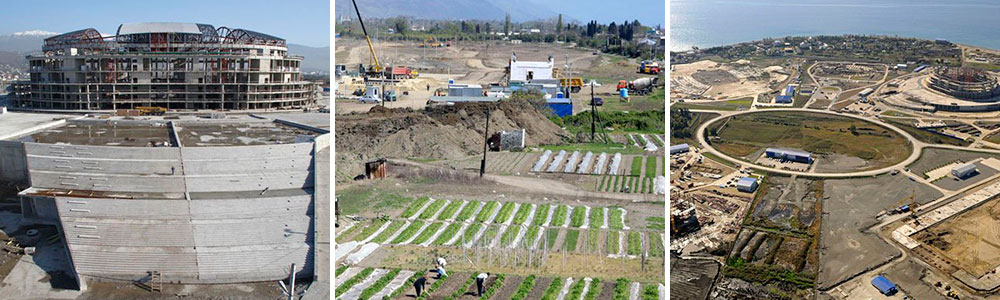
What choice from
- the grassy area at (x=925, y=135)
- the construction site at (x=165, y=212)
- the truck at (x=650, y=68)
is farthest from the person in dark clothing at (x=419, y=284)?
the truck at (x=650, y=68)

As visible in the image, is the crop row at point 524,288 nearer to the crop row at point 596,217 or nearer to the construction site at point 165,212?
the crop row at point 596,217

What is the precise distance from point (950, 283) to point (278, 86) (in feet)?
35.7

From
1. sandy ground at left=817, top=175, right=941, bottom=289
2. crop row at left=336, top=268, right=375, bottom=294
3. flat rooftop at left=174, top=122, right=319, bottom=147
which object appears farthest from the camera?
flat rooftop at left=174, top=122, right=319, bottom=147

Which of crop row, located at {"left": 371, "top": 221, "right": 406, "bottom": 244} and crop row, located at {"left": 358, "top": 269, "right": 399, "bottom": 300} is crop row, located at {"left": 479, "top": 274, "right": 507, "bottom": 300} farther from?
crop row, located at {"left": 371, "top": 221, "right": 406, "bottom": 244}

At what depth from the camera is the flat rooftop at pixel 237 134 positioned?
9211mm

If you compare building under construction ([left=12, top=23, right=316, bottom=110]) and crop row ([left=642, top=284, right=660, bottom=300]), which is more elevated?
building under construction ([left=12, top=23, right=316, bottom=110])

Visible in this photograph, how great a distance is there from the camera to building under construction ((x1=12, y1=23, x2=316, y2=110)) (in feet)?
39.6

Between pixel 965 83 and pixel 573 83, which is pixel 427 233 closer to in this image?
pixel 965 83

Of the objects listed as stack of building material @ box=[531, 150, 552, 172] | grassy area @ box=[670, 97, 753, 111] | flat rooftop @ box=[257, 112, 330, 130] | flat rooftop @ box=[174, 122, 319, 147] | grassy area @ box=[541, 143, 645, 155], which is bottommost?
stack of building material @ box=[531, 150, 552, 172]

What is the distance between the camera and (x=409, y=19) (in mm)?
26031

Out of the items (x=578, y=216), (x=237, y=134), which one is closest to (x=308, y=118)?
(x=237, y=134)

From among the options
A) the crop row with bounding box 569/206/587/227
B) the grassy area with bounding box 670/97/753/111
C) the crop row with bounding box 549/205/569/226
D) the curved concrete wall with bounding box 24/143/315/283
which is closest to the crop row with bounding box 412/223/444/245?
the crop row with bounding box 549/205/569/226

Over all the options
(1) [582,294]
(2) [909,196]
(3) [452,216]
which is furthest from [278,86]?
(2) [909,196]

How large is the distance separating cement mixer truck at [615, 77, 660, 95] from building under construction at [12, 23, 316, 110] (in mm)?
7197
